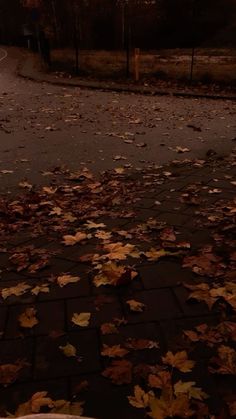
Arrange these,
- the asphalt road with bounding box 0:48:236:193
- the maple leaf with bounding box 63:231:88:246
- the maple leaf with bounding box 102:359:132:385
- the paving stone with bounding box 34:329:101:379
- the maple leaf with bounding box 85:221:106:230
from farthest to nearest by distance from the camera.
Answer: the asphalt road with bounding box 0:48:236:193, the maple leaf with bounding box 85:221:106:230, the maple leaf with bounding box 63:231:88:246, the paving stone with bounding box 34:329:101:379, the maple leaf with bounding box 102:359:132:385

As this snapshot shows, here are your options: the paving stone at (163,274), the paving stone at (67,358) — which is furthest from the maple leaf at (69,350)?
the paving stone at (163,274)

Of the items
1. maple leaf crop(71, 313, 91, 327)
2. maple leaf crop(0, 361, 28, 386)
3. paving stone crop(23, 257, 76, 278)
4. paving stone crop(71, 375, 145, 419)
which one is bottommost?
paving stone crop(23, 257, 76, 278)

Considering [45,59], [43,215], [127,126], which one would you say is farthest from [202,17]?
[43,215]

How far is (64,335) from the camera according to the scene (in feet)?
9.41

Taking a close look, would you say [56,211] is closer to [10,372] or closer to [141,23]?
[10,372]

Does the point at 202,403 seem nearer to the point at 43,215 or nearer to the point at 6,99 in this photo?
the point at 43,215

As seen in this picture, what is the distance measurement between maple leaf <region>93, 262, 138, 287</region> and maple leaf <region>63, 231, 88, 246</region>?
0.66 metres

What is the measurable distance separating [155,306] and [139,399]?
0.88 metres

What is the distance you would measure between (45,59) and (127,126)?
50.2ft

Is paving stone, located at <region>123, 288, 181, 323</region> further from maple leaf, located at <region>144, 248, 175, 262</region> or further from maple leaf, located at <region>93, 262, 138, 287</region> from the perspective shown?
maple leaf, located at <region>144, 248, 175, 262</region>

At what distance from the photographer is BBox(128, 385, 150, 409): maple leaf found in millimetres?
2304

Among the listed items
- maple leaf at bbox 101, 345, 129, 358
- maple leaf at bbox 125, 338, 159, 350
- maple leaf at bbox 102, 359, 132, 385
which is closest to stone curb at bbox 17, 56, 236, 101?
maple leaf at bbox 125, 338, 159, 350

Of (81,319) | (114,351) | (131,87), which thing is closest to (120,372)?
(114,351)

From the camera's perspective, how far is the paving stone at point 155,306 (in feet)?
9.91
